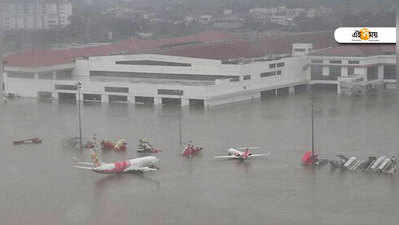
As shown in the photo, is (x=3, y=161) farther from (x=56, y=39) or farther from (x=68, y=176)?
(x=56, y=39)

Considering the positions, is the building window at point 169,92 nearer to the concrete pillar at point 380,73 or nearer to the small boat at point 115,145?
the small boat at point 115,145

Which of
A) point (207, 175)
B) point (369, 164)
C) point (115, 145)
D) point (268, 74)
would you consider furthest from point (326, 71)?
point (207, 175)

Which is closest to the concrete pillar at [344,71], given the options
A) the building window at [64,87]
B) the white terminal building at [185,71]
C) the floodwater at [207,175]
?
the white terminal building at [185,71]

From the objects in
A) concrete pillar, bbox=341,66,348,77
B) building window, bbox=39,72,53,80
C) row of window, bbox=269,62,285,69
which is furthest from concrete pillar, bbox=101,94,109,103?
concrete pillar, bbox=341,66,348,77

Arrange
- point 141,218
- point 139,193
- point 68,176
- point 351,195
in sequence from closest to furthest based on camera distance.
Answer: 1. point 141,218
2. point 351,195
3. point 139,193
4. point 68,176

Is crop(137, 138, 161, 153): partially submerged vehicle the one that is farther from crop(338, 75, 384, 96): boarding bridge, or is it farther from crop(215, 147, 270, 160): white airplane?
crop(338, 75, 384, 96): boarding bridge

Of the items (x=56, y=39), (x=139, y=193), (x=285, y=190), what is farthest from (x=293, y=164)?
(x=56, y=39)
